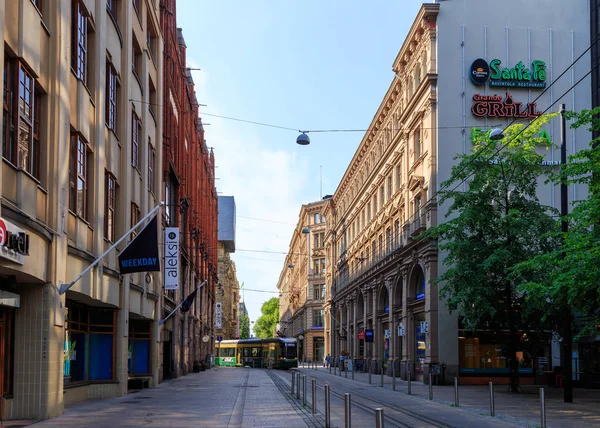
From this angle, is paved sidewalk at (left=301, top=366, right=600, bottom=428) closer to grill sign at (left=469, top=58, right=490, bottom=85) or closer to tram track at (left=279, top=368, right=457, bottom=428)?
tram track at (left=279, top=368, right=457, bottom=428)

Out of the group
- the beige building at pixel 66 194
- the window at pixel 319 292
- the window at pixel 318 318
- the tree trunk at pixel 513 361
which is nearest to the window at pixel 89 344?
the beige building at pixel 66 194

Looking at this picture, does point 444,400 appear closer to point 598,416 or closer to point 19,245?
point 598,416

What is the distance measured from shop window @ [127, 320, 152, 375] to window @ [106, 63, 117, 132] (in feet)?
35.4

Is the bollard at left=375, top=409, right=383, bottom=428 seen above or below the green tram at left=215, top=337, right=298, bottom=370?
above

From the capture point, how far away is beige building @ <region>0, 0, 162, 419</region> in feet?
52.1

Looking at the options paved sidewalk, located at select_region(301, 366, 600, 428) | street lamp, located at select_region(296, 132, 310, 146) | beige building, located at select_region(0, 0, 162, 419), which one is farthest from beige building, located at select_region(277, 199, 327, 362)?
beige building, located at select_region(0, 0, 162, 419)

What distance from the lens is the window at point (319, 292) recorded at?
353 feet

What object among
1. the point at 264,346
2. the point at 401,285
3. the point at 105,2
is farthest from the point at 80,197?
the point at 264,346

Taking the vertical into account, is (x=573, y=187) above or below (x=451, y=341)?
above

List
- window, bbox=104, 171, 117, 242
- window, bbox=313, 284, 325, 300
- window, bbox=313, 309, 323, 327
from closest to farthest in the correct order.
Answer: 1. window, bbox=104, 171, 117, 242
2. window, bbox=313, 284, 325, 300
3. window, bbox=313, 309, 323, 327

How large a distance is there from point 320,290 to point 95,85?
87.3 m

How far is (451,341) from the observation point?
124ft

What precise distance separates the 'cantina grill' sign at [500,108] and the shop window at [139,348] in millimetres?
19560

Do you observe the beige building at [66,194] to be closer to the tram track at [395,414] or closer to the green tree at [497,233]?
the tram track at [395,414]
